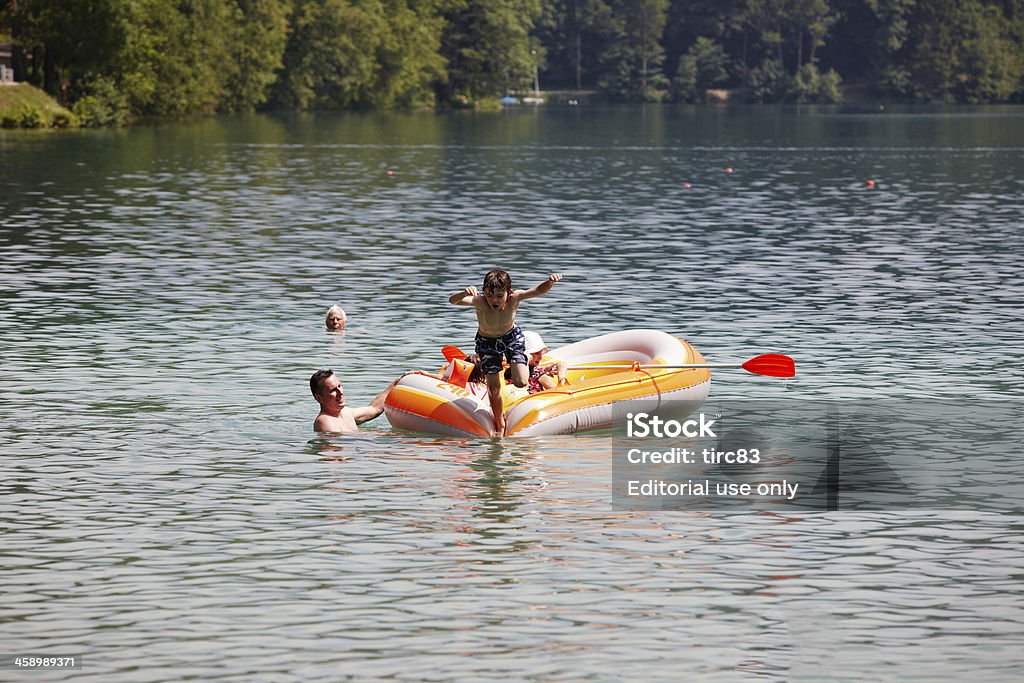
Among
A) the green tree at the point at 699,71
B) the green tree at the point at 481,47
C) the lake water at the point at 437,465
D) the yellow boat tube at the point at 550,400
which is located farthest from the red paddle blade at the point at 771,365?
the green tree at the point at 699,71

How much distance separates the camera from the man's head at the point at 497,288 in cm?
1455

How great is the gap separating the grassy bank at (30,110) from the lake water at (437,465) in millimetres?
37570

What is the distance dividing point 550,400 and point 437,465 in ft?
4.59

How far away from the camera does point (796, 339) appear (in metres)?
21.2

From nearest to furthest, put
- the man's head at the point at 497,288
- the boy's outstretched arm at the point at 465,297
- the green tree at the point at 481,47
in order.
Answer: the boy's outstretched arm at the point at 465,297
the man's head at the point at 497,288
the green tree at the point at 481,47

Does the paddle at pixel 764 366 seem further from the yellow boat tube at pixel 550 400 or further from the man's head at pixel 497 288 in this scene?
the man's head at pixel 497 288

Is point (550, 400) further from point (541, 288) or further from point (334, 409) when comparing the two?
point (334, 409)

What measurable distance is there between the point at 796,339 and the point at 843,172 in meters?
38.4

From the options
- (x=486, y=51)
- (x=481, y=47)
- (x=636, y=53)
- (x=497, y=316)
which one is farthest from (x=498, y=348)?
(x=636, y=53)

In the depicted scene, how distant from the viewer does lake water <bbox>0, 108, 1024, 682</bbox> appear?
32.6ft

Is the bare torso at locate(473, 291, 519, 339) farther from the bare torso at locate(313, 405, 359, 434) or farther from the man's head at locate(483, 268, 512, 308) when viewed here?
the bare torso at locate(313, 405, 359, 434)

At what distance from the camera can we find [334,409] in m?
15.5

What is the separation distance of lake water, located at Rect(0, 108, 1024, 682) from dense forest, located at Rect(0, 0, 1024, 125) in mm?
43211

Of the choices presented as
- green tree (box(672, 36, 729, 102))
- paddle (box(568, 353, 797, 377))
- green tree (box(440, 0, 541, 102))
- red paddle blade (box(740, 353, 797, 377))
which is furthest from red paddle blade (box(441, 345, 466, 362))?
green tree (box(672, 36, 729, 102))
